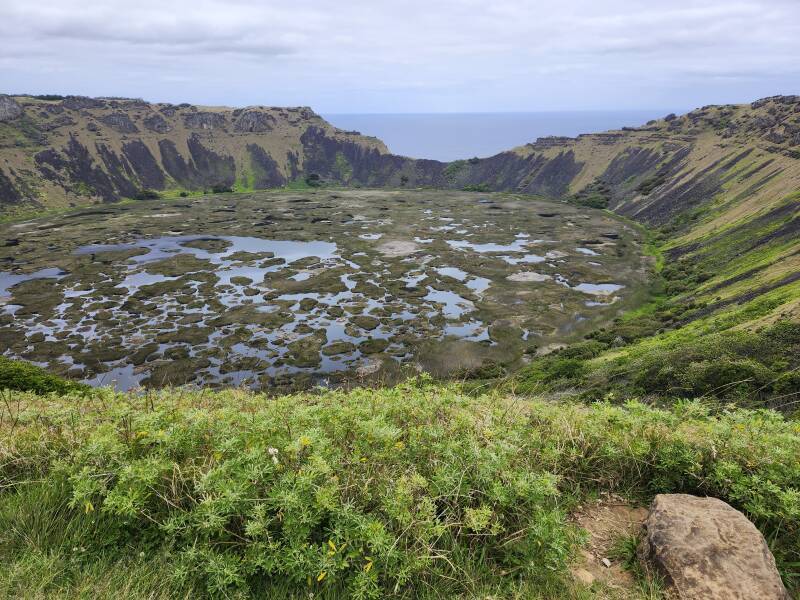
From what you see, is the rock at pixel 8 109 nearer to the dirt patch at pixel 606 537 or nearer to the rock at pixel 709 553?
the dirt patch at pixel 606 537

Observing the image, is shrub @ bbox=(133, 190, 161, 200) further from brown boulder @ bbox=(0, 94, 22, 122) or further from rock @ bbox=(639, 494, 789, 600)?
rock @ bbox=(639, 494, 789, 600)

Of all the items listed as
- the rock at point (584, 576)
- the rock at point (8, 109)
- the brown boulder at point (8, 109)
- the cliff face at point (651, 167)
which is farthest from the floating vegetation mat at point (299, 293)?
the brown boulder at point (8, 109)

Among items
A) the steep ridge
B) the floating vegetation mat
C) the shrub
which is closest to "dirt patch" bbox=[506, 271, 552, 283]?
the floating vegetation mat

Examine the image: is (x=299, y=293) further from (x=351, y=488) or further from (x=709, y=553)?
(x=709, y=553)

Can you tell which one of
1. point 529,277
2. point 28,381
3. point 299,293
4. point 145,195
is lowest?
point 299,293

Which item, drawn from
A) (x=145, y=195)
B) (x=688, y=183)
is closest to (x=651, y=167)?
(x=688, y=183)

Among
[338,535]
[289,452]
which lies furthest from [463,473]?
[289,452]
